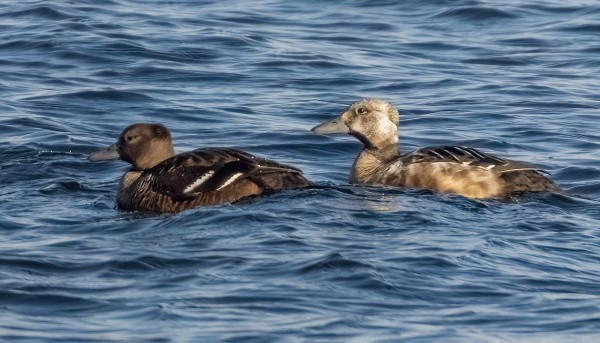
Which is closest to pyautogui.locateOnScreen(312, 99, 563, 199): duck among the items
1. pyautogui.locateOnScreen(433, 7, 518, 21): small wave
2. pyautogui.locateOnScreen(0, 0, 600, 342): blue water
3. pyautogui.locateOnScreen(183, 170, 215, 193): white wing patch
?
pyautogui.locateOnScreen(0, 0, 600, 342): blue water

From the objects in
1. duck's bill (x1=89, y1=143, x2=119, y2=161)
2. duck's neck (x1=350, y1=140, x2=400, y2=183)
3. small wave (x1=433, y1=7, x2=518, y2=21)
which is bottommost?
duck's neck (x1=350, y1=140, x2=400, y2=183)

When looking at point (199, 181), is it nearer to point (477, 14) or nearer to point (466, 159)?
point (466, 159)

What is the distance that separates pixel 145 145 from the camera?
11.1 metres

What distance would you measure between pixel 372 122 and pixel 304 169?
3.31 feet

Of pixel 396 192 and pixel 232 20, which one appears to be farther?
pixel 232 20

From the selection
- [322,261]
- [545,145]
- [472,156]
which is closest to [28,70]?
[545,145]

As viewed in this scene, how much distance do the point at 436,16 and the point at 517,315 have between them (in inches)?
519

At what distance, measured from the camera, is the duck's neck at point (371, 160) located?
38.2 feet

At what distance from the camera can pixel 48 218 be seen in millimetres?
10195

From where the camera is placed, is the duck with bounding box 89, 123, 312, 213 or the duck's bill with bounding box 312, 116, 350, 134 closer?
the duck with bounding box 89, 123, 312, 213

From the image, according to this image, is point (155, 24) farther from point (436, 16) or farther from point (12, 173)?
point (12, 173)

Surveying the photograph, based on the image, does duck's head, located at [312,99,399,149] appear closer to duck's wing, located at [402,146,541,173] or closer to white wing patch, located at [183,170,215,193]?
duck's wing, located at [402,146,541,173]

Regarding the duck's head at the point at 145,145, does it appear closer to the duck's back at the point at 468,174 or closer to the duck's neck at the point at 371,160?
the duck's neck at the point at 371,160

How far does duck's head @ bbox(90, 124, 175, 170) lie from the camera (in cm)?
1109
